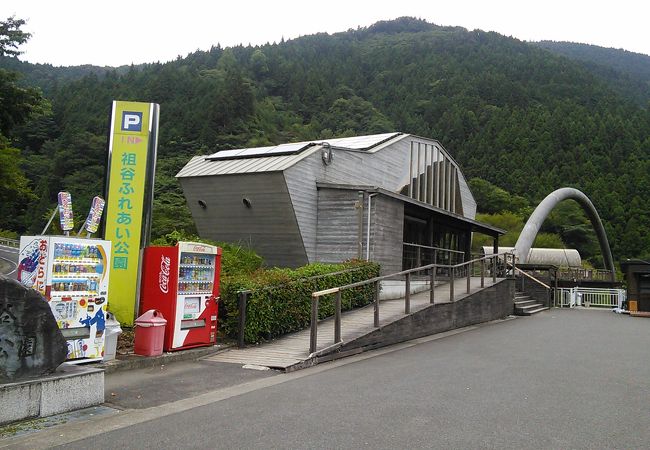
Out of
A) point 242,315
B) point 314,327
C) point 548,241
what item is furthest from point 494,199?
point 314,327

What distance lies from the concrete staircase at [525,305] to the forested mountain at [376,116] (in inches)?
1170

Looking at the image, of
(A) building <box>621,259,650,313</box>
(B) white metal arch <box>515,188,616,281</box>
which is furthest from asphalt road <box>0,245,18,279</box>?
(A) building <box>621,259,650,313</box>

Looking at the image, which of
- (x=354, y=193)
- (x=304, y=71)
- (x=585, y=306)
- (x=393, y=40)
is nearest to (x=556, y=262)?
(x=585, y=306)

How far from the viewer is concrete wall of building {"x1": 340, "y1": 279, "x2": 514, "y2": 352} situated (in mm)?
11078

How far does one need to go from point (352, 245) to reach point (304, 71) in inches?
3302

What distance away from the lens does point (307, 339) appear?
1073 centimetres

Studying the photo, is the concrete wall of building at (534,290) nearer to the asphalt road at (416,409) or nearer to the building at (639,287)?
the building at (639,287)

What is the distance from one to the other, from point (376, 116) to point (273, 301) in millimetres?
73977

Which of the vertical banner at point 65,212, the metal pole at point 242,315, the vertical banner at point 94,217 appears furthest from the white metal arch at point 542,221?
the vertical banner at point 65,212

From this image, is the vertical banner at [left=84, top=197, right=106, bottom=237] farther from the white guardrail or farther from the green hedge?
the white guardrail

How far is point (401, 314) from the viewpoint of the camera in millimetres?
12188

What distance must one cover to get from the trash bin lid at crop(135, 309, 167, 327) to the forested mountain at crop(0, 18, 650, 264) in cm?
Answer: 3595

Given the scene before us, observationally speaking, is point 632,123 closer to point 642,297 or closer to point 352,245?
point 642,297

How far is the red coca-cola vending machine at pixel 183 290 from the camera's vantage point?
9.06 metres
